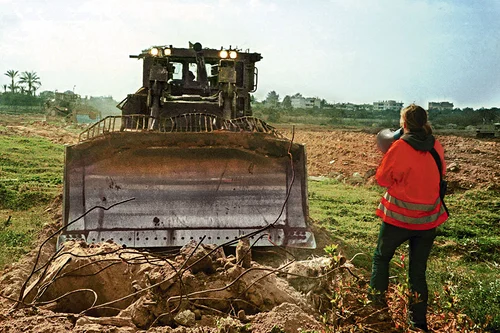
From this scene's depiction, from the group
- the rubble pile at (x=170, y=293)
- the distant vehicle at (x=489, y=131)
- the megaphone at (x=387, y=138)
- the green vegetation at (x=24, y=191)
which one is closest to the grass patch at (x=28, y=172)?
the green vegetation at (x=24, y=191)

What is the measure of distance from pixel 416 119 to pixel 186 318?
7.46 ft

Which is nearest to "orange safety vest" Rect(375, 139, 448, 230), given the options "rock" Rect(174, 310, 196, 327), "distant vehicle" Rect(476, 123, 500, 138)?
"rock" Rect(174, 310, 196, 327)

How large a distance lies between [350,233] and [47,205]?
16.4ft

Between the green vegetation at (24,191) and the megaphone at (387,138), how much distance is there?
4157mm

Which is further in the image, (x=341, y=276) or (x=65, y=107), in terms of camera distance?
(x=65, y=107)

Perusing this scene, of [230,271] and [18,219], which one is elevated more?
[230,271]

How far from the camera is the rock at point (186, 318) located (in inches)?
141

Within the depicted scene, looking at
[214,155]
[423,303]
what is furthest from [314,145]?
[423,303]

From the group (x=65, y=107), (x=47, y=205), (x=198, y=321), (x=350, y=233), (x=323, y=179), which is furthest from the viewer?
(x=65, y=107)

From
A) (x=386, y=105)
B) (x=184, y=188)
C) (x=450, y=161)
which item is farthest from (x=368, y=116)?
(x=184, y=188)

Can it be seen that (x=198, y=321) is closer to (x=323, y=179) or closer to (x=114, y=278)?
(x=114, y=278)

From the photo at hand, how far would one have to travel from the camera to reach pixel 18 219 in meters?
7.97

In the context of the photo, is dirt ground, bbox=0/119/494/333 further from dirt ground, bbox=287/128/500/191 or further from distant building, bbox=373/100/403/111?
distant building, bbox=373/100/403/111

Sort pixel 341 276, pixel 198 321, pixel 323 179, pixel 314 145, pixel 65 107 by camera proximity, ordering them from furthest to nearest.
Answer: pixel 65 107
pixel 314 145
pixel 323 179
pixel 341 276
pixel 198 321
